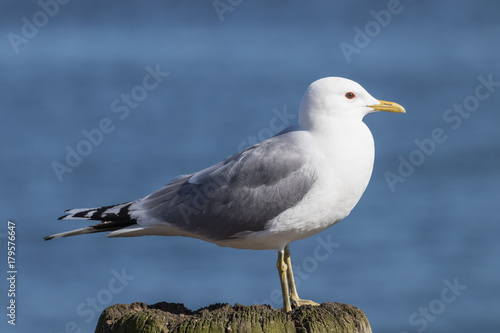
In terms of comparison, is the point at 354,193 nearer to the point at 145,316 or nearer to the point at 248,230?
the point at 248,230

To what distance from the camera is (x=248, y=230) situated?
5.80 meters

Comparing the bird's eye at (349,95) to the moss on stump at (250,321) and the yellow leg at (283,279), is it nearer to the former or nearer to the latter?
the yellow leg at (283,279)

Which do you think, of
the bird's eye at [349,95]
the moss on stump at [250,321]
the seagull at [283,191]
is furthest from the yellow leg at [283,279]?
the bird's eye at [349,95]

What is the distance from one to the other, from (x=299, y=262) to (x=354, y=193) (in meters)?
7.05

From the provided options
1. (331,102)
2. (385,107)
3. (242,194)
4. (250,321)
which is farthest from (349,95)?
(250,321)

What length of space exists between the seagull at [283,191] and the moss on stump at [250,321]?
A: 1.11 meters

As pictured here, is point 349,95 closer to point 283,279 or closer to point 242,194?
point 242,194

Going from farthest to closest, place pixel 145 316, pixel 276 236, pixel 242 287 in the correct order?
1. pixel 242 287
2. pixel 276 236
3. pixel 145 316

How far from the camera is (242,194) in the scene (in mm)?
5879

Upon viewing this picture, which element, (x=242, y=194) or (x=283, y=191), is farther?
(x=242, y=194)

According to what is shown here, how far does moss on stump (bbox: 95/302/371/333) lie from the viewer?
4.21m

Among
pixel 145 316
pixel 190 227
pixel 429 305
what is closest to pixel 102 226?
pixel 190 227

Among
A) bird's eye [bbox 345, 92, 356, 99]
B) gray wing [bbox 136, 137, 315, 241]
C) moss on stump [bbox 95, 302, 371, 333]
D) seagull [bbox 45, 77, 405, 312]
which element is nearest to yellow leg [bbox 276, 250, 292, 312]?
seagull [bbox 45, 77, 405, 312]

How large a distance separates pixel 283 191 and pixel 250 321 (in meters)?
→ 1.69
